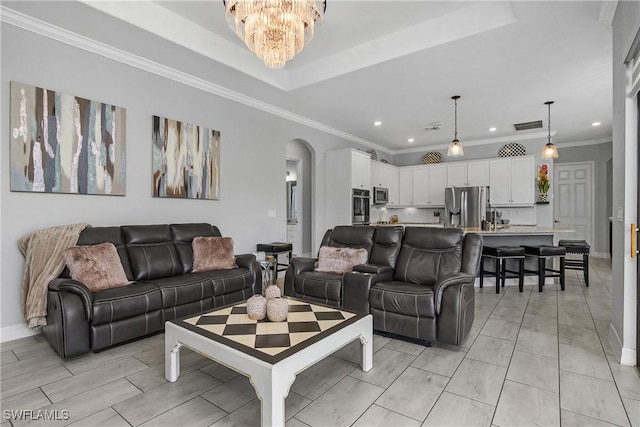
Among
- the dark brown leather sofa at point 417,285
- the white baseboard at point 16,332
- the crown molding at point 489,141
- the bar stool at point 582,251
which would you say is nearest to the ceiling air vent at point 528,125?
the crown molding at point 489,141

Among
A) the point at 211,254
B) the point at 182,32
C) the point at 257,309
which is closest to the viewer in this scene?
the point at 257,309

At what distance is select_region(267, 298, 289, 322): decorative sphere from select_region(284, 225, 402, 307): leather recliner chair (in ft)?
3.83

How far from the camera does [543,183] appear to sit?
7211 millimetres

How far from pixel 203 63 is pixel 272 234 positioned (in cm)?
275

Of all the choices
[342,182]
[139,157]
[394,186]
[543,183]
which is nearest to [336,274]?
[139,157]

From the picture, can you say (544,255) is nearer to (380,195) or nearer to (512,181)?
(512,181)

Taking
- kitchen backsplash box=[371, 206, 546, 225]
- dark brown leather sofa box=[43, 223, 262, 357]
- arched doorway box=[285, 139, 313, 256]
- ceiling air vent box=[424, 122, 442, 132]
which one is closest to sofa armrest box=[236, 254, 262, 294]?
dark brown leather sofa box=[43, 223, 262, 357]

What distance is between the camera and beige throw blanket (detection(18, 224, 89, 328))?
8.90ft

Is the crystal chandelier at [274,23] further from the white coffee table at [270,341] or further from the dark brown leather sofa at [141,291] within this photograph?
the dark brown leather sofa at [141,291]

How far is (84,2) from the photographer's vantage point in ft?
8.89

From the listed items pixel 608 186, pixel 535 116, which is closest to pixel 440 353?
pixel 535 116

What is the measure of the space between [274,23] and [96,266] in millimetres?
2425

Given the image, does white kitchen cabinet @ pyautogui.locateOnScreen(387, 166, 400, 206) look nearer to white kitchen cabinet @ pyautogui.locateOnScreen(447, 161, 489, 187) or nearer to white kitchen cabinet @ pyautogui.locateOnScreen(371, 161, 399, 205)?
white kitchen cabinet @ pyautogui.locateOnScreen(371, 161, 399, 205)

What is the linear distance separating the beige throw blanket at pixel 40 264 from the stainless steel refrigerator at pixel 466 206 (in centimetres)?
642
